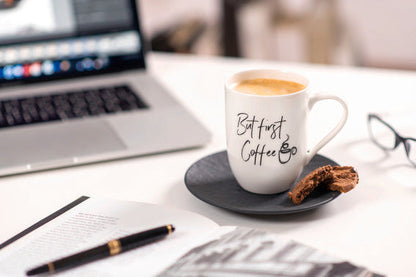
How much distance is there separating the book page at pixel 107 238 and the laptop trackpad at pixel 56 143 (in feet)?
0.46

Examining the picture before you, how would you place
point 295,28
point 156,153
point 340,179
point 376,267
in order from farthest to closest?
point 295,28
point 156,153
point 340,179
point 376,267

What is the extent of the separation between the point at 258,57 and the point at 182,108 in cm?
123

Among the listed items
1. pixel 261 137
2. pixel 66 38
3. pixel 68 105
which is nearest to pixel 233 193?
pixel 261 137

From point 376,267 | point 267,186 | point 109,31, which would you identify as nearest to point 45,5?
point 109,31

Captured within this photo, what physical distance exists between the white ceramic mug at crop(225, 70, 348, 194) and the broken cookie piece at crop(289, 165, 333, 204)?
0.03 metres

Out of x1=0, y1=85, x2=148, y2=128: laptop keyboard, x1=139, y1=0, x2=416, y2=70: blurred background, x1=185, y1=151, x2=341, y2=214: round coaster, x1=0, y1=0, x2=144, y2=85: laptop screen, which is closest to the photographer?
x1=185, y1=151, x2=341, y2=214: round coaster

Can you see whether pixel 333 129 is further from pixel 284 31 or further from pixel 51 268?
pixel 284 31

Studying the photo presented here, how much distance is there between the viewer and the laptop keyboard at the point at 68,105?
776mm

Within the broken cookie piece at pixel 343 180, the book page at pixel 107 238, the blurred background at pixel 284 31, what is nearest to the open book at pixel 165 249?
the book page at pixel 107 238

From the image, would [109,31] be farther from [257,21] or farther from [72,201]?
[257,21]

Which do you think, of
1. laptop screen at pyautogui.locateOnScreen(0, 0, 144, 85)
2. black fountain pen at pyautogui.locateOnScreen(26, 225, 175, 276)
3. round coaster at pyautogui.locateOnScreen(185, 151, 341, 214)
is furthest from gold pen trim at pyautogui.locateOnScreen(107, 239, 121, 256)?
laptop screen at pyautogui.locateOnScreen(0, 0, 144, 85)

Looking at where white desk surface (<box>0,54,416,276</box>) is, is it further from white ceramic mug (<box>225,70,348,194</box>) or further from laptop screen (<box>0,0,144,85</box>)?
laptop screen (<box>0,0,144,85</box>)

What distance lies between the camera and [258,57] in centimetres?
198

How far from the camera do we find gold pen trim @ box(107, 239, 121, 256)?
444 mm
